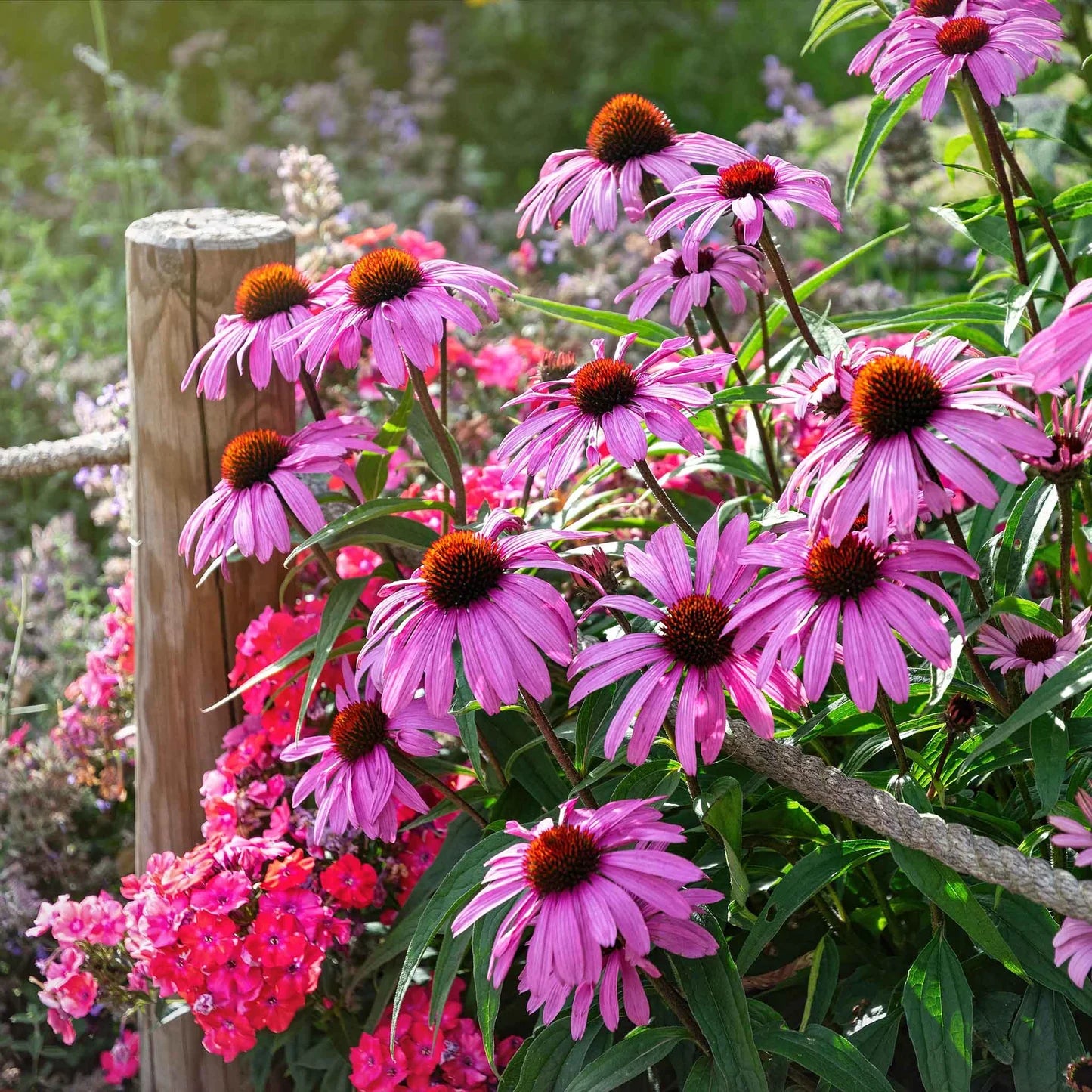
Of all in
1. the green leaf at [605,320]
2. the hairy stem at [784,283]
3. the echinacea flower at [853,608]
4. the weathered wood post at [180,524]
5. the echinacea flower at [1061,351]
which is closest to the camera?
the echinacea flower at [1061,351]

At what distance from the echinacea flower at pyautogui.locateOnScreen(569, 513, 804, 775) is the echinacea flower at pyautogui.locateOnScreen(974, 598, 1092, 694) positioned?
0.21m

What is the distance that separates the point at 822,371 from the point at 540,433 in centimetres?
32

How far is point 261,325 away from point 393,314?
0.25 m

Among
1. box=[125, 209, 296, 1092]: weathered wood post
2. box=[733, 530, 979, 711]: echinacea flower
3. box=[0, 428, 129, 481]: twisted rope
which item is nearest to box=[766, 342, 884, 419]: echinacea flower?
box=[733, 530, 979, 711]: echinacea flower

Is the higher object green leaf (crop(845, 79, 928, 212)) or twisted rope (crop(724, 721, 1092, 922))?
green leaf (crop(845, 79, 928, 212))

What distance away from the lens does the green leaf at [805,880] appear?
4.22 feet

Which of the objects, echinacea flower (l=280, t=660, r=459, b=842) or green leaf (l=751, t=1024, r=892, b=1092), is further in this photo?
echinacea flower (l=280, t=660, r=459, b=842)

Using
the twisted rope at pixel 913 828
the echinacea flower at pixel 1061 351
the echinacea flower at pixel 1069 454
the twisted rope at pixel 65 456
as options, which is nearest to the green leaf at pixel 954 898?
the twisted rope at pixel 913 828

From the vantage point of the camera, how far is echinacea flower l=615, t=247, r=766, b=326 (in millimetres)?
1556

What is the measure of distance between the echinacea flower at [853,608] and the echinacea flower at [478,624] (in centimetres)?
20

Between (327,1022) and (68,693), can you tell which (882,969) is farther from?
(68,693)

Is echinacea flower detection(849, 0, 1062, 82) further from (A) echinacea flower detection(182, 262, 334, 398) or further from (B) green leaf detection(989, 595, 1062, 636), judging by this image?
(A) echinacea flower detection(182, 262, 334, 398)

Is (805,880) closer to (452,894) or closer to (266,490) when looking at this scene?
(452,894)

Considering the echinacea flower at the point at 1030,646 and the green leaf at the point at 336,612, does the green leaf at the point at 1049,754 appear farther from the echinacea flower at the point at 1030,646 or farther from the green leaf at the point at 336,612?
the green leaf at the point at 336,612
